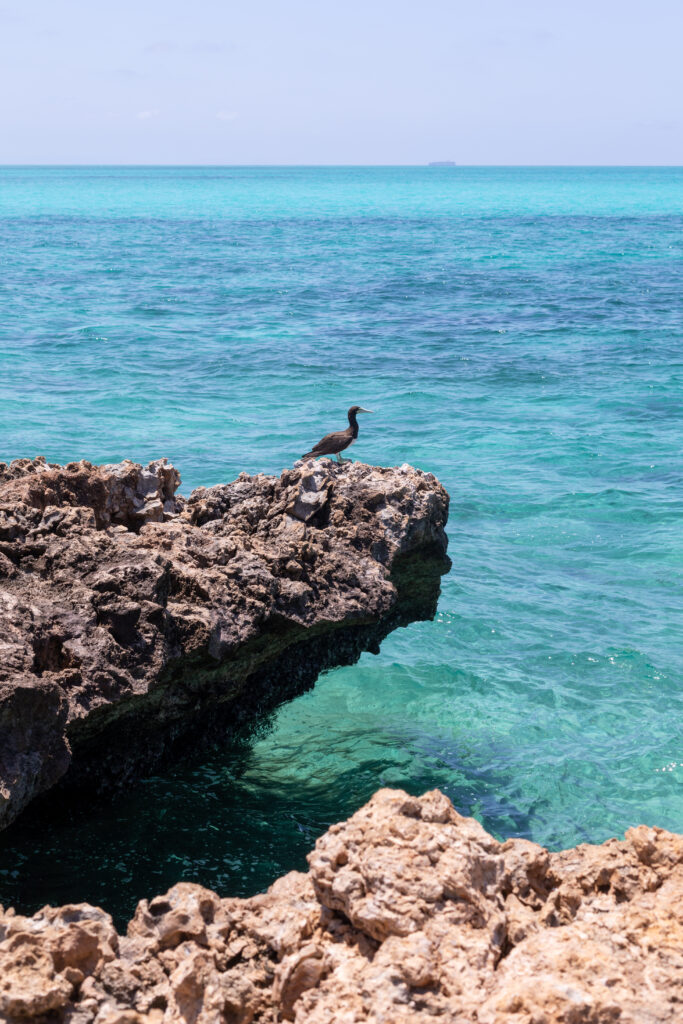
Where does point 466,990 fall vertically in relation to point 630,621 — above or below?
above

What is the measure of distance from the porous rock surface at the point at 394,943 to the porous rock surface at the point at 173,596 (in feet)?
4.39

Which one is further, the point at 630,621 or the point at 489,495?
the point at 489,495

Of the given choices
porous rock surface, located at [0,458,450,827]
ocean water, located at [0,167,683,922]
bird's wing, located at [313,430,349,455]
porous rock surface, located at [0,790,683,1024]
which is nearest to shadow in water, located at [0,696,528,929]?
ocean water, located at [0,167,683,922]

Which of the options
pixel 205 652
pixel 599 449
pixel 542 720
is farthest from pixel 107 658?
pixel 599 449

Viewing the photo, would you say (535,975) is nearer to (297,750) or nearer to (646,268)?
(297,750)

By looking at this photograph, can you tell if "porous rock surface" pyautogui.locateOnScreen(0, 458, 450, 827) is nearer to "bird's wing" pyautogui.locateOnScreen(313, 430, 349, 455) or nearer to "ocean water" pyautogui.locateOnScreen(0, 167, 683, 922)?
"ocean water" pyautogui.locateOnScreen(0, 167, 683, 922)

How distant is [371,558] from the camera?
7.03 meters

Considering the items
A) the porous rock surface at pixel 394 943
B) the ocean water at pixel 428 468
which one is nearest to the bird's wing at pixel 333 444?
the ocean water at pixel 428 468

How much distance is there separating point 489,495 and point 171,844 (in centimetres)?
1001

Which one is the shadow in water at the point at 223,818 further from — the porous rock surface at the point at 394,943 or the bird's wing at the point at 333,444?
the bird's wing at the point at 333,444

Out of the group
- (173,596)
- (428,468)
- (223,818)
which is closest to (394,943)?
(173,596)

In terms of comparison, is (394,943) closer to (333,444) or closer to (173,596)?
(173,596)

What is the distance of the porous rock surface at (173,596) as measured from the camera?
523 centimetres

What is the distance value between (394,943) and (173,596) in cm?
297
